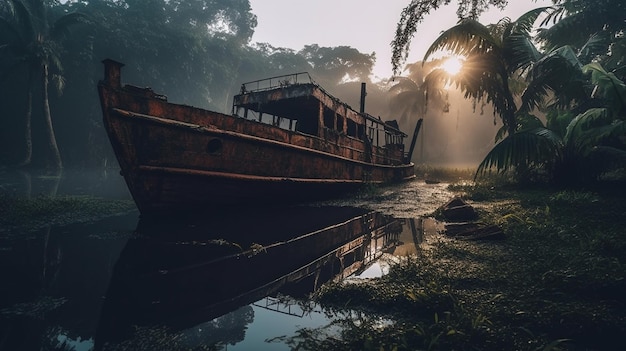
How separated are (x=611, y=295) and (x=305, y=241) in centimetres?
316

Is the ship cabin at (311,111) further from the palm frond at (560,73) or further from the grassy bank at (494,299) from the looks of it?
Answer: the grassy bank at (494,299)

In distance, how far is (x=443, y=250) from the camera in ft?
11.9

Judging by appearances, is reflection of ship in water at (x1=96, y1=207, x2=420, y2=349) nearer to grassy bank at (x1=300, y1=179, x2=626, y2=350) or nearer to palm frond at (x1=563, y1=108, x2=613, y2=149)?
grassy bank at (x1=300, y1=179, x2=626, y2=350)

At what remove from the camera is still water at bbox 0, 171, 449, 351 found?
202 centimetres

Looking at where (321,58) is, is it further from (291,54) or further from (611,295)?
(611,295)

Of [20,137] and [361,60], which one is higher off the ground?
[361,60]

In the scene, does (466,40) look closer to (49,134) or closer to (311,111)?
(311,111)

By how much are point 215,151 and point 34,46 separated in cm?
2031

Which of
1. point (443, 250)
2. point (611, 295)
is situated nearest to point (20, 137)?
point (443, 250)

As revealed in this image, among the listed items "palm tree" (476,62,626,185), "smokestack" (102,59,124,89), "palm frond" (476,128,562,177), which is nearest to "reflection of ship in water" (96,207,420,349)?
"smokestack" (102,59,124,89)

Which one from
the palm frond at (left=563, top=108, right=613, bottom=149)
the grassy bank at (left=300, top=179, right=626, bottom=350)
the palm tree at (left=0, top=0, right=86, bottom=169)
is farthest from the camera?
the palm tree at (left=0, top=0, right=86, bottom=169)

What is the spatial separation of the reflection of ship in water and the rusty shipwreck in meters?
0.67

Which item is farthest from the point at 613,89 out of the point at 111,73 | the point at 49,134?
the point at 49,134

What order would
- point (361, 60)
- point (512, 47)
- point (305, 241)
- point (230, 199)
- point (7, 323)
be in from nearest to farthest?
point (7, 323), point (305, 241), point (230, 199), point (512, 47), point (361, 60)
